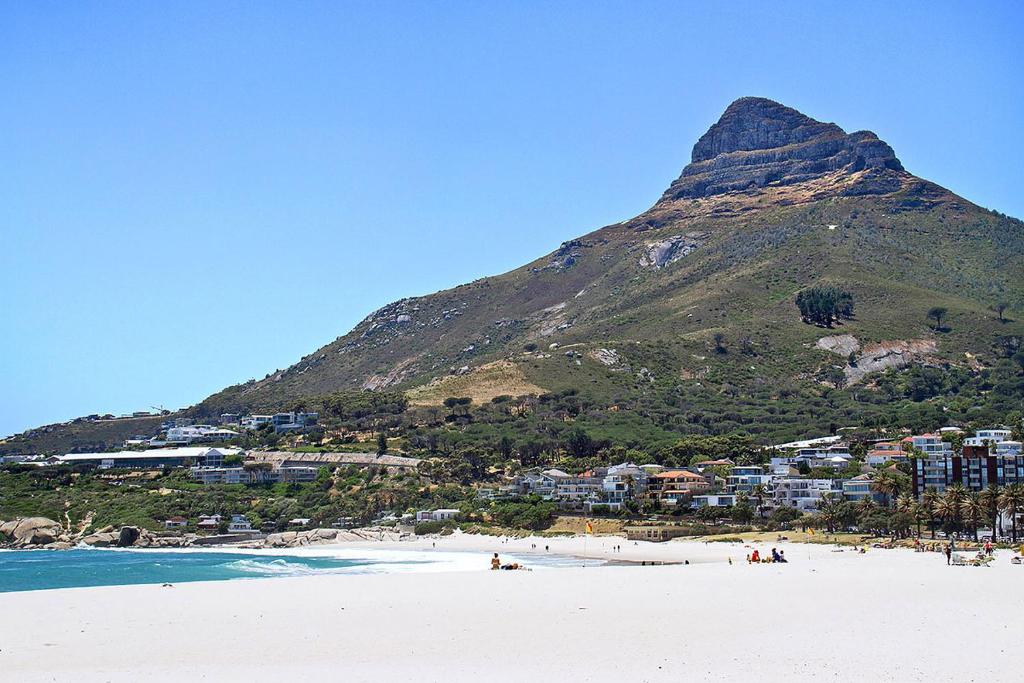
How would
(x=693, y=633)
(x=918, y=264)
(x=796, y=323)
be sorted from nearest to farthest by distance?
(x=693, y=633) → (x=796, y=323) → (x=918, y=264)

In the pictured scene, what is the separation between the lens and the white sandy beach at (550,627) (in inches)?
968

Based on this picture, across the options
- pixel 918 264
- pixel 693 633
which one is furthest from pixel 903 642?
pixel 918 264

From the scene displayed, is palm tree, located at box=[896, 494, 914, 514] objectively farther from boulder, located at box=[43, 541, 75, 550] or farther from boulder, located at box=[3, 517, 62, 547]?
boulder, located at box=[3, 517, 62, 547]

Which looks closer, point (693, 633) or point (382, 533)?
point (693, 633)

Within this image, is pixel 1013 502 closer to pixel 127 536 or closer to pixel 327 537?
pixel 327 537

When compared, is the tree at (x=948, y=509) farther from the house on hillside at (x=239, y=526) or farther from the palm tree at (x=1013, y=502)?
the house on hillside at (x=239, y=526)

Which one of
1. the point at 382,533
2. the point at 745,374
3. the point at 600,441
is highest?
the point at 745,374

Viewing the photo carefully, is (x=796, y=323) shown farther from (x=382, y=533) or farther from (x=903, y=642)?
(x=903, y=642)

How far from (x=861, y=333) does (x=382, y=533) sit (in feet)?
286

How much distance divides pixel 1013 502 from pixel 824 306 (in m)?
99.3

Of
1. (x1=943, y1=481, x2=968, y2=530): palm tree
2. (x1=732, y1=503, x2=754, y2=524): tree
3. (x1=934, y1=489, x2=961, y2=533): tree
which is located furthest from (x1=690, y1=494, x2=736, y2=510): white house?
(x1=943, y1=481, x2=968, y2=530): palm tree

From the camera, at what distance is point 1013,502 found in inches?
2237

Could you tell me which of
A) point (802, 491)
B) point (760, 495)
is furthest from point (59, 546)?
point (802, 491)

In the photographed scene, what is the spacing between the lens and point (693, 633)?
1137 inches
